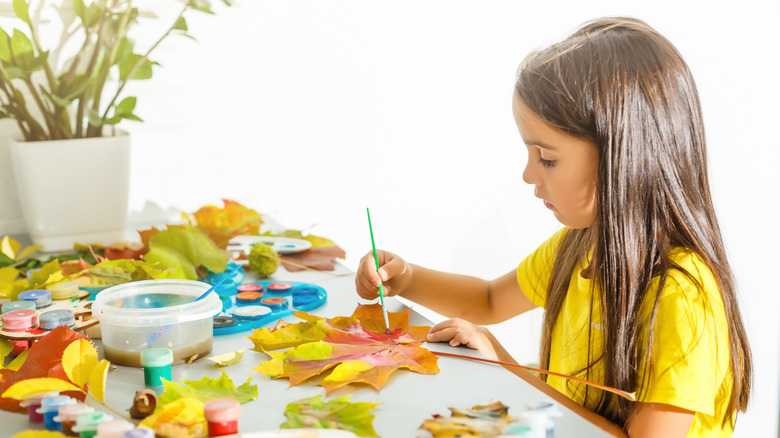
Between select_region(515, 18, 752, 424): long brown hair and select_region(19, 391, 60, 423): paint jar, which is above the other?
select_region(515, 18, 752, 424): long brown hair

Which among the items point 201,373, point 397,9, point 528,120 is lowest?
point 201,373

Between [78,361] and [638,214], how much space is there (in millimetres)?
581

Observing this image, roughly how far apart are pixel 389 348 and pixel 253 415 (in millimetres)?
172

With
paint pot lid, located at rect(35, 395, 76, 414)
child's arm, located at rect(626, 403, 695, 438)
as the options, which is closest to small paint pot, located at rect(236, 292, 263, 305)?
paint pot lid, located at rect(35, 395, 76, 414)

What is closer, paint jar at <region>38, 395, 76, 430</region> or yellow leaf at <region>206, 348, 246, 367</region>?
paint jar at <region>38, 395, 76, 430</region>

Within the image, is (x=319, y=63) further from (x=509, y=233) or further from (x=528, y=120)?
(x=528, y=120)

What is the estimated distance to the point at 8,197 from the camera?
53.0 inches

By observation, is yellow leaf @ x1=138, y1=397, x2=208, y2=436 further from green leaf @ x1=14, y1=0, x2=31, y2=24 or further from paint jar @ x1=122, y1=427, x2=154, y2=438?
green leaf @ x1=14, y1=0, x2=31, y2=24

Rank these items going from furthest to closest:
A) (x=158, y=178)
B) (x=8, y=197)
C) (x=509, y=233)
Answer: (x=509, y=233)
(x=158, y=178)
(x=8, y=197)

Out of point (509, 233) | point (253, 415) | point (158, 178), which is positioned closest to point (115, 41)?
point (158, 178)

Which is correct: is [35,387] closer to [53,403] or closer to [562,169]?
[53,403]

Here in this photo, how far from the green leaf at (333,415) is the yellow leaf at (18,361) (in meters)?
0.28

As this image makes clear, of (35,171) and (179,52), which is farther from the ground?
(179,52)

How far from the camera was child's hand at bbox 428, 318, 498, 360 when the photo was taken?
75 cm
